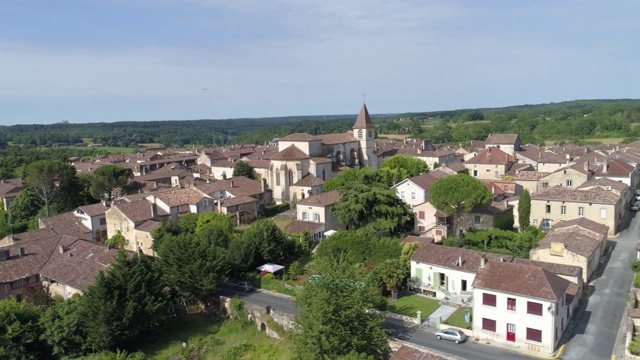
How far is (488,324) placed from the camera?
31234 millimetres

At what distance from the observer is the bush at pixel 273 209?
64938 millimetres

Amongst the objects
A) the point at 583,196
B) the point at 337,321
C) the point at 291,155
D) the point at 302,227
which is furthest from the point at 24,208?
the point at 583,196

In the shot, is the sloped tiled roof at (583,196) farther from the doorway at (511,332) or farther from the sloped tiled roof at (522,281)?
the doorway at (511,332)

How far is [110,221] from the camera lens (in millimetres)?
57062

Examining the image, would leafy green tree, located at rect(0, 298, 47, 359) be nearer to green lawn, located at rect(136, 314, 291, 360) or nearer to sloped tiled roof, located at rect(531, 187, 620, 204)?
green lawn, located at rect(136, 314, 291, 360)

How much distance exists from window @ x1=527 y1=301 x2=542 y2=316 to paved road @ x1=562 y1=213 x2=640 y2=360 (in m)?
2.62

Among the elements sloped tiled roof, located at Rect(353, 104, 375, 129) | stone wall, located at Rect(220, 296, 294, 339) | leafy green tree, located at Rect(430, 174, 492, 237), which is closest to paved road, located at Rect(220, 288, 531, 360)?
stone wall, located at Rect(220, 296, 294, 339)

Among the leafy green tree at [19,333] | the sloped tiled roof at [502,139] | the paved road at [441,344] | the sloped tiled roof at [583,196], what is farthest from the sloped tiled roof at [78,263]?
the sloped tiled roof at [502,139]

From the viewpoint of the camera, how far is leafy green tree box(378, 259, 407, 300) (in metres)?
38.4

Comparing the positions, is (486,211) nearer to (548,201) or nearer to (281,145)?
(548,201)

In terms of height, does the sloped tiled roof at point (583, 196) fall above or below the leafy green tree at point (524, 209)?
above

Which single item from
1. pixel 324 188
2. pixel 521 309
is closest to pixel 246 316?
pixel 521 309

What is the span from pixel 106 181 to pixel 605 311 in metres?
63.9

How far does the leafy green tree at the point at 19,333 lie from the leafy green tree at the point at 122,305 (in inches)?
134
